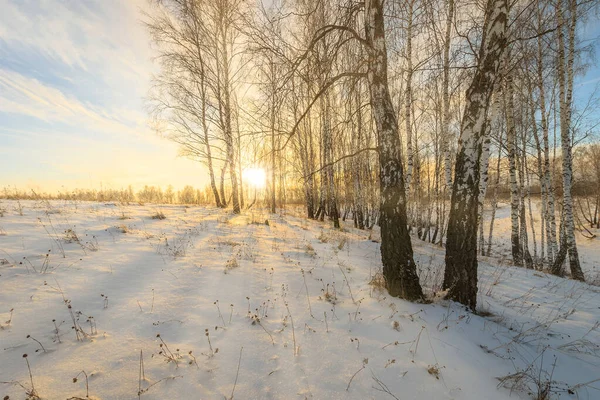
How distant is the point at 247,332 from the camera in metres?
2.74

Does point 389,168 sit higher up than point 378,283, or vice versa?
point 389,168

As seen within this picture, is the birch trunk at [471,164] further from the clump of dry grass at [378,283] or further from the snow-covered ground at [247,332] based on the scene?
the clump of dry grass at [378,283]

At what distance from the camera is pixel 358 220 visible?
13.4 metres

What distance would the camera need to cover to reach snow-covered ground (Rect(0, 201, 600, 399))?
208 cm

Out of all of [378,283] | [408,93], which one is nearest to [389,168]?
[378,283]

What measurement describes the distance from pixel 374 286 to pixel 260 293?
183 centimetres

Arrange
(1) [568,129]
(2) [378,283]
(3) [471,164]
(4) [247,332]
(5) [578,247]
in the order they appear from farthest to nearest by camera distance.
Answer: (5) [578,247], (1) [568,129], (2) [378,283], (3) [471,164], (4) [247,332]

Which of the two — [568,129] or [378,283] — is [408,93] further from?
[378,283]

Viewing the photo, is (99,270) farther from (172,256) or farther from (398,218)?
(398,218)

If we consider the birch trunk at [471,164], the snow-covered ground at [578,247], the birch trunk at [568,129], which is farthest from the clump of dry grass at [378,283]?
the snow-covered ground at [578,247]

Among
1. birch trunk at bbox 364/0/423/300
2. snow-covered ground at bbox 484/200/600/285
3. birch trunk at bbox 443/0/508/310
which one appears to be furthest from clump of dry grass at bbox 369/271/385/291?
snow-covered ground at bbox 484/200/600/285

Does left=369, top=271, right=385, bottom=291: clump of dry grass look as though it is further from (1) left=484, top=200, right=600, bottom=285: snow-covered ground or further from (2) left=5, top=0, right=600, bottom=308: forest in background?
(1) left=484, top=200, right=600, bottom=285: snow-covered ground

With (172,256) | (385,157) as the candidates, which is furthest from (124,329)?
(385,157)

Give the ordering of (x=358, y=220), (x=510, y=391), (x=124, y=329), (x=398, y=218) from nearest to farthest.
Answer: (x=510, y=391) → (x=124, y=329) → (x=398, y=218) → (x=358, y=220)
